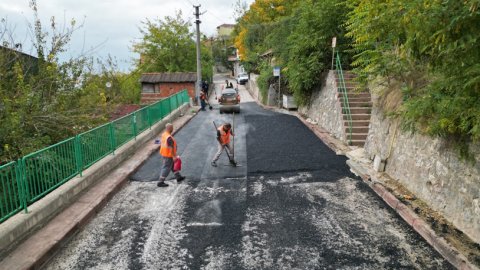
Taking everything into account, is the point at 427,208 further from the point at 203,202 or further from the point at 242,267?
the point at 203,202

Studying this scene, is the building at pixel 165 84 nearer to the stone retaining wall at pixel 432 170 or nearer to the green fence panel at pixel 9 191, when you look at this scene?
the stone retaining wall at pixel 432 170

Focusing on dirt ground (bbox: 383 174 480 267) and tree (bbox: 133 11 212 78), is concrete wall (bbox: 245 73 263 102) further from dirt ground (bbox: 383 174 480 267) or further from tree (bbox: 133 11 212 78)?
dirt ground (bbox: 383 174 480 267)

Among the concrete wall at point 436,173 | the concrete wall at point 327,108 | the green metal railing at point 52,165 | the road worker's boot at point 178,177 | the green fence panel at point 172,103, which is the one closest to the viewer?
the concrete wall at point 436,173

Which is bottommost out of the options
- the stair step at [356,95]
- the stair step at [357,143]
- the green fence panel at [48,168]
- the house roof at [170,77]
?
the stair step at [357,143]

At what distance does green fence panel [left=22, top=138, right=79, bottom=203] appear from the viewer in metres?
6.22

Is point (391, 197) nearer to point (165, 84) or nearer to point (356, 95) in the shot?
point (356, 95)

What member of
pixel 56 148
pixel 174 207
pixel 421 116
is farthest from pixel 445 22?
pixel 56 148

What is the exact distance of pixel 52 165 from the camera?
22.2ft

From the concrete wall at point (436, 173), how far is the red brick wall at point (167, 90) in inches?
987

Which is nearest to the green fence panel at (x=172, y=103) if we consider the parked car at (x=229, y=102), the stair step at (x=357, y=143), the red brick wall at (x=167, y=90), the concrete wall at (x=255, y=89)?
the parked car at (x=229, y=102)

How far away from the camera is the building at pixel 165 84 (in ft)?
107

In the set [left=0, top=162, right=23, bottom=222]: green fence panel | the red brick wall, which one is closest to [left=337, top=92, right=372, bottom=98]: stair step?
[left=0, top=162, right=23, bottom=222]: green fence panel

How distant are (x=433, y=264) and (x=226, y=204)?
13.0 ft

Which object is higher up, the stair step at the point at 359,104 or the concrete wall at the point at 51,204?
the stair step at the point at 359,104
